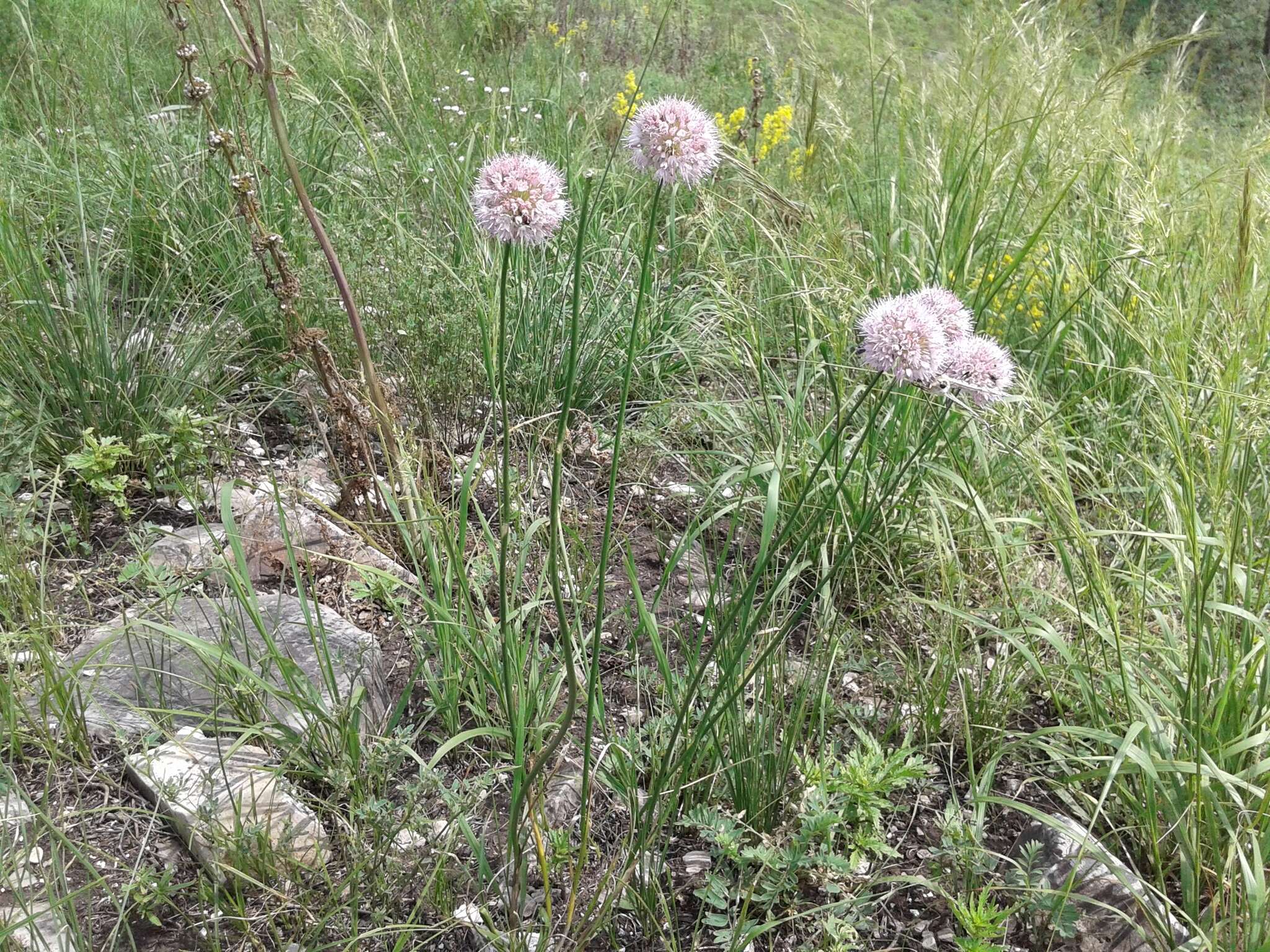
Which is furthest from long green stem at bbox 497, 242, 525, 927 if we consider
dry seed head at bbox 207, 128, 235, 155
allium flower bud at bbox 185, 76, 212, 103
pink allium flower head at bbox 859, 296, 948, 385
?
allium flower bud at bbox 185, 76, 212, 103

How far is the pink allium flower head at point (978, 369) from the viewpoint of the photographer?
1.26m

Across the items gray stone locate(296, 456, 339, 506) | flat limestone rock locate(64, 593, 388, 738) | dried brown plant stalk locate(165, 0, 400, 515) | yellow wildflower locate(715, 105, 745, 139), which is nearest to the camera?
flat limestone rock locate(64, 593, 388, 738)

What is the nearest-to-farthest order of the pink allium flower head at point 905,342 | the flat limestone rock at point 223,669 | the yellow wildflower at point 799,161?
the pink allium flower head at point 905,342 < the flat limestone rock at point 223,669 < the yellow wildflower at point 799,161

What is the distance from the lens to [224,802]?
1581mm

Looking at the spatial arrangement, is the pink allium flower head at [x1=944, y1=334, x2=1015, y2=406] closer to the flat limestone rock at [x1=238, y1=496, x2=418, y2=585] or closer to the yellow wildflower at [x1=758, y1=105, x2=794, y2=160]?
the flat limestone rock at [x1=238, y1=496, x2=418, y2=585]

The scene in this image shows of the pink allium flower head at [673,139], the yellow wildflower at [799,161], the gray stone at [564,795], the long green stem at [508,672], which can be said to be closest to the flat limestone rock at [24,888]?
the long green stem at [508,672]

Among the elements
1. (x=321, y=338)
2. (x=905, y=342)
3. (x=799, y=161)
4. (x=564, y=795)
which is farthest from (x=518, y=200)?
(x=799, y=161)

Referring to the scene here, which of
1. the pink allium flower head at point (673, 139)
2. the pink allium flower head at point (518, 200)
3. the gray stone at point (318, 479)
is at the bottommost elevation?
the gray stone at point (318, 479)

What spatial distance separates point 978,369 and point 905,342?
16cm

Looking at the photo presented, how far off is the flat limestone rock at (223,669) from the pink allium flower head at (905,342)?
104cm

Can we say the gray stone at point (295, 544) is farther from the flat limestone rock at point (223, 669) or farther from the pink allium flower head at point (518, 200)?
the pink allium flower head at point (518, 200)

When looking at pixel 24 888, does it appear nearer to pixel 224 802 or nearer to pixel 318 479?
pixel 224 802

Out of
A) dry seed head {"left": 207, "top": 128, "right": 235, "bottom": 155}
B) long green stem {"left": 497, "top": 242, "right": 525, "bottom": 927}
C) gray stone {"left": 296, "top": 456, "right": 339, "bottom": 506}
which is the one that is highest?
dry seed head {"left": 207, "top": 128, "right": 235, "bottom": 155}

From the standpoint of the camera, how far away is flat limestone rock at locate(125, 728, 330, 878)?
144 centimetres
